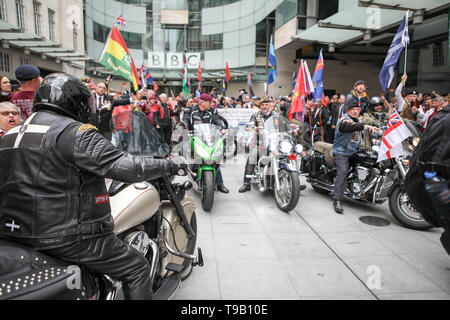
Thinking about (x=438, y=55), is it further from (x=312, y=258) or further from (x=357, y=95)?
(x=312, y=258)

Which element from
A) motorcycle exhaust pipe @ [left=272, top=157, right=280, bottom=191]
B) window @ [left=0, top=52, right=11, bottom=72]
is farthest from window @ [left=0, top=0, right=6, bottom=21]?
motorcycle exhaust pipe @ [left=272, top=157, right=280, bottom=191]

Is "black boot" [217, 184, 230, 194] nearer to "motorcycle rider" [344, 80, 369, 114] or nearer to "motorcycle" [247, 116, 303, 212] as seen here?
"motorcycle" [247, 116, 303, 212]

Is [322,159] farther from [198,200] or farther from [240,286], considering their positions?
[240,286]

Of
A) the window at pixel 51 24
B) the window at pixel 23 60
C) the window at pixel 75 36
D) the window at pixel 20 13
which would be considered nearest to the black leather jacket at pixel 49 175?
the window at pixel 23 60

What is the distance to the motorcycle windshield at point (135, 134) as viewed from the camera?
3123 mm

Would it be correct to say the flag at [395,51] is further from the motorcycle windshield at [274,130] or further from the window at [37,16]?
the window at [37,16]

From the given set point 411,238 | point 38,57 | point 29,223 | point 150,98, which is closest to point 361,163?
point 411,238

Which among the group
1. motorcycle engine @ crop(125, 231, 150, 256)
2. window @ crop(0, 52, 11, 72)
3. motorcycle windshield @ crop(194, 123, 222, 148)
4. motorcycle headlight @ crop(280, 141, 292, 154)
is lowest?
motorcycle engine @ crop(125, 231, 150, 256)

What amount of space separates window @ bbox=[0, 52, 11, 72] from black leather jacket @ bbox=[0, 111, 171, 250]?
17.7 m

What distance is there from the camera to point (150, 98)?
29.4 feet

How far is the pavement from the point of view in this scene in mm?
3118

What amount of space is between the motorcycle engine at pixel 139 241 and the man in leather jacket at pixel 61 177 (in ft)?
1.42

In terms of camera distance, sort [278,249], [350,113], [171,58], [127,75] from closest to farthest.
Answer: [278,249] → [127,75] → [350,113] → [171,58]

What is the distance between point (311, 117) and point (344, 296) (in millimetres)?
8345
